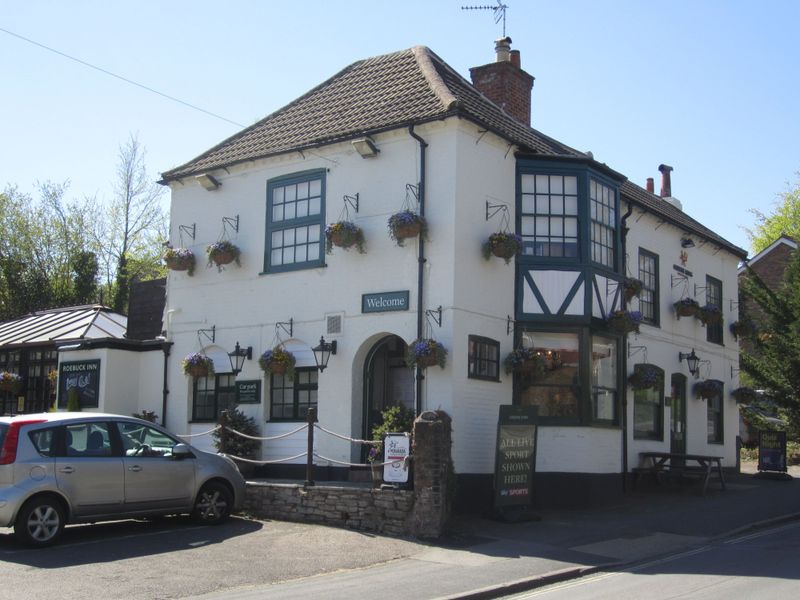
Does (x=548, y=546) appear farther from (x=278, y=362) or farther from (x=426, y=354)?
(x=278, y=362)

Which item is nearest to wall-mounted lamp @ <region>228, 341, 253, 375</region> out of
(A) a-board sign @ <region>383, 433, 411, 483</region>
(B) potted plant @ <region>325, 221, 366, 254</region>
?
(B) potted plant @ <region>325, 221, 366, 254</region>

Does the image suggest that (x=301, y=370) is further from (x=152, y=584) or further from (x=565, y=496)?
(x=152, y=584)

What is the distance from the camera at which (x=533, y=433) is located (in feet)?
51.6

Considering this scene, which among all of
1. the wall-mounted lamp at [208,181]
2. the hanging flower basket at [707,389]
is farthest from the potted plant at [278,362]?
the hanging flower basket at [707,389]

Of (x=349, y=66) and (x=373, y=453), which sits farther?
(x=349, y=66)

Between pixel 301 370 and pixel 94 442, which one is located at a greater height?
pixel 301 370

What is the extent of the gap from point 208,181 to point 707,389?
12871mm

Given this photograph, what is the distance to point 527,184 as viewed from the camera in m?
17.8

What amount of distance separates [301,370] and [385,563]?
663cm

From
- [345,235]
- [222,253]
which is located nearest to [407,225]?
[345,235]

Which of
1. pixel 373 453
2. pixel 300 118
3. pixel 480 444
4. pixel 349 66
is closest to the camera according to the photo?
pixel 373 453

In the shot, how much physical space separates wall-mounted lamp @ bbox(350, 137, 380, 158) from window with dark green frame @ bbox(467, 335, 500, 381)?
154 inches

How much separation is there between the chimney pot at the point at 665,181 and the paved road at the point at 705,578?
60.5 ft

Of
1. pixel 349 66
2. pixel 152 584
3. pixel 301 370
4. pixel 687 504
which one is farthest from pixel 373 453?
pixel 349 66
